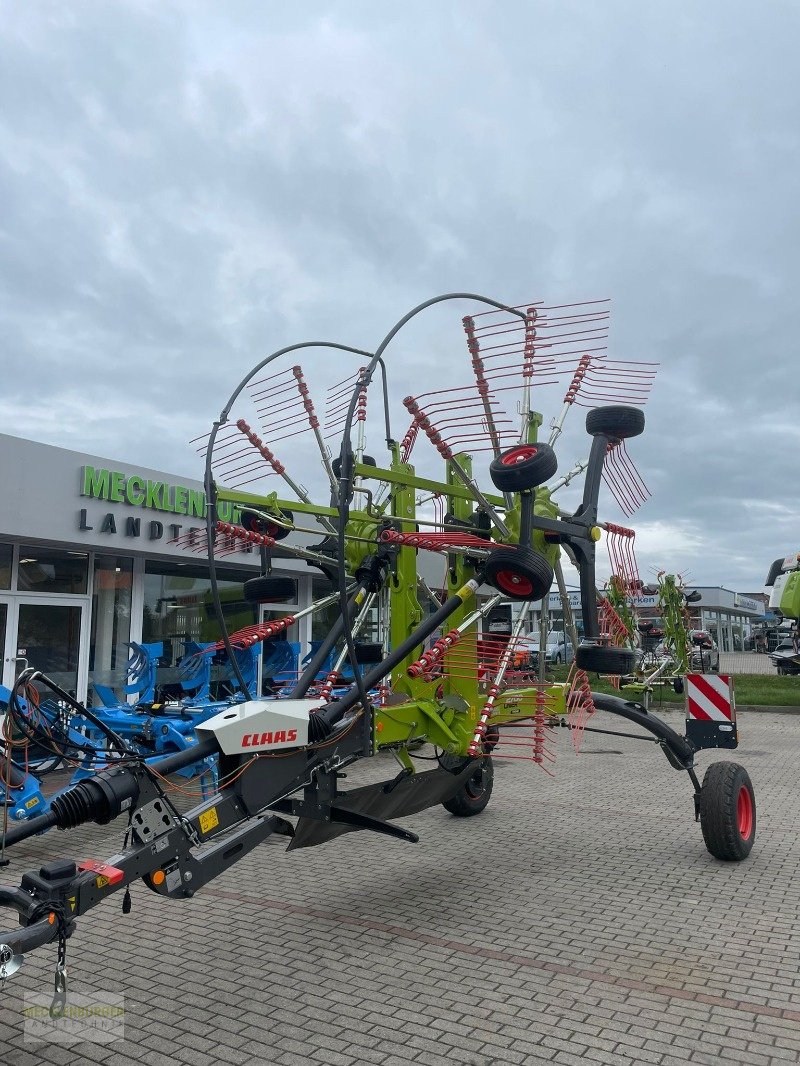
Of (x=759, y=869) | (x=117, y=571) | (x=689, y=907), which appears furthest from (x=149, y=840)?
(x=117, y=571)

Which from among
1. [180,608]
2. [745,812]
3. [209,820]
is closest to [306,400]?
[209,820]

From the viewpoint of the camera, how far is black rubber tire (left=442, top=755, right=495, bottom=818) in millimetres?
8078

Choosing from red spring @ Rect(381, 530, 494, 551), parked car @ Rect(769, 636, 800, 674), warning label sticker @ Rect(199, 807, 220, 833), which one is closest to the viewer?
warning label sticker @ Rect(199, 807, 220, 833)

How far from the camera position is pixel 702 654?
2220 centimetres

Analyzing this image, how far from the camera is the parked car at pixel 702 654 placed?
21969mm

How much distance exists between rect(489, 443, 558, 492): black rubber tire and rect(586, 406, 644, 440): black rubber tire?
1.63m

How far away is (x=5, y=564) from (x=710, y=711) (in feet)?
27.4

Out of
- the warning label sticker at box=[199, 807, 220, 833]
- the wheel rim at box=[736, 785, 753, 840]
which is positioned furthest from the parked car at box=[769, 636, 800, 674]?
the warning label sticker at box=[199, 807, 220, 833]

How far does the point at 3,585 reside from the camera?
34.6 feet

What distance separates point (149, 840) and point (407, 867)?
3.09 metres

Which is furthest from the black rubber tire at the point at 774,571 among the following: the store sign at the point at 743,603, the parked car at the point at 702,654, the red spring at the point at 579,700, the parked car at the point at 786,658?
the store sign at the point at 743,603

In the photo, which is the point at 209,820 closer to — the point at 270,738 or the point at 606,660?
the point at 270,738

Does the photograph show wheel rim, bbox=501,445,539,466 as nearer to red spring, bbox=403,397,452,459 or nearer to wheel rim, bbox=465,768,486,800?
red spring, bbox=403,397,452,459

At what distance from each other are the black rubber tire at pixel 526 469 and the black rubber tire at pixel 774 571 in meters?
16.5
